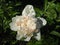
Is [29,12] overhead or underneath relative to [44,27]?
overhead

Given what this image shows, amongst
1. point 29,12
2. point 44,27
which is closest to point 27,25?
point 29,12

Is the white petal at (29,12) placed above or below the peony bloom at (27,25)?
above

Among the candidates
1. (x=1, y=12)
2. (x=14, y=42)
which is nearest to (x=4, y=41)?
(x=14, y=42)

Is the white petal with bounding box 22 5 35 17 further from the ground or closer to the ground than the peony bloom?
further from the ground

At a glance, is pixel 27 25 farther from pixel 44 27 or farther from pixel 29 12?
pixel 44 27
